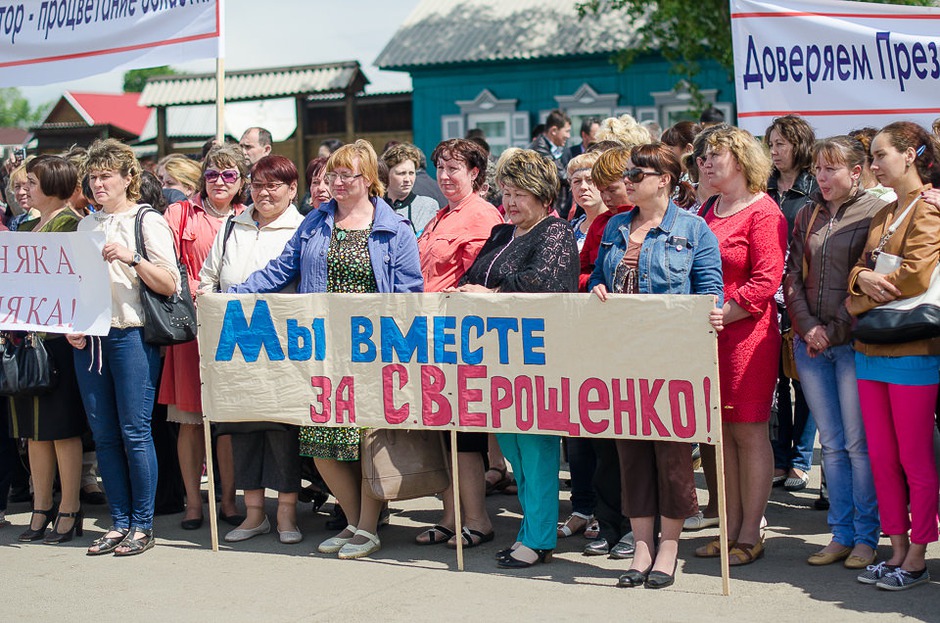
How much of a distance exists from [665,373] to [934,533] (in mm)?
1432

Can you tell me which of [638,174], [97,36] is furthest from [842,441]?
[97,36]

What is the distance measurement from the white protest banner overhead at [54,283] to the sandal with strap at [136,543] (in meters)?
1.15

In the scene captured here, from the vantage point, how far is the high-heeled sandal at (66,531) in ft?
22.4

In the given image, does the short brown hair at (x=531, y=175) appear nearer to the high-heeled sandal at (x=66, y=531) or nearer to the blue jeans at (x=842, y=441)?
the blue jeans at (x=842, y=441)

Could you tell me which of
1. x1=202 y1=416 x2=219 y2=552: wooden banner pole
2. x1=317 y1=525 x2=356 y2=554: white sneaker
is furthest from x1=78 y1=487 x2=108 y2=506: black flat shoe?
x1=317 y1=525 x2=356 y2=554: white sneaker

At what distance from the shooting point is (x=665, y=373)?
5.39 meters

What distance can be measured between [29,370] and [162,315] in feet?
3.12

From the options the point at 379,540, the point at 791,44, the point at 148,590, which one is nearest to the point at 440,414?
the point at 379,540

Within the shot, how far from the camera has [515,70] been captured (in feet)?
83.5

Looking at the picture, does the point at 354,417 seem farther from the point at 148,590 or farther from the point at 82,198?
the point at 82,198

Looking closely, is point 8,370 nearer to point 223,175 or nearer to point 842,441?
point 223,175

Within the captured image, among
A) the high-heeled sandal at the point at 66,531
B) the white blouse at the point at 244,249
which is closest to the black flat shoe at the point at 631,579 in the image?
the white blouse at the point at 244,249

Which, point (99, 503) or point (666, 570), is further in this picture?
point (99, 503)

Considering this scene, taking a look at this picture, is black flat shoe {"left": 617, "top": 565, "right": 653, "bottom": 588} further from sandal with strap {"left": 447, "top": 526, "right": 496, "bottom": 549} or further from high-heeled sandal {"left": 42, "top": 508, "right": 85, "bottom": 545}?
high-heeled sandal {"left": 42, "top": 508, "right": 85, "bottom": 545}
